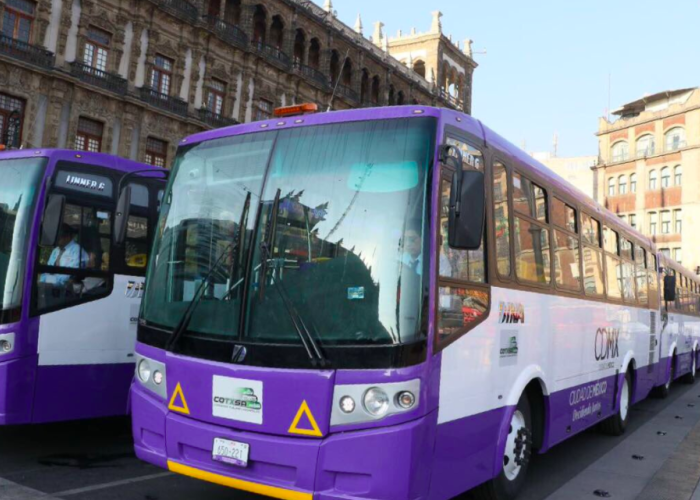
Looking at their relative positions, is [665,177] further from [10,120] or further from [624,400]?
[624,400]

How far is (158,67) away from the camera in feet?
87.2

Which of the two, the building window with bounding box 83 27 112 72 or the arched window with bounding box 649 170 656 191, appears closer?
the building window with bounding box 83 27 112 72

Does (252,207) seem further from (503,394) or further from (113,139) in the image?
(113,139)

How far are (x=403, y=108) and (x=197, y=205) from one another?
1.69 metres

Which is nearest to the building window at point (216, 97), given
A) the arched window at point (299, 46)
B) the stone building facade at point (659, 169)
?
the arched window at point (299, 46)

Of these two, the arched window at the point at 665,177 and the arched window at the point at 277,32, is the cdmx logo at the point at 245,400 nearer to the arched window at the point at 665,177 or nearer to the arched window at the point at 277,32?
the arched window at the point at 277,32

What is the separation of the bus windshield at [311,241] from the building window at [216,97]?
24977mm

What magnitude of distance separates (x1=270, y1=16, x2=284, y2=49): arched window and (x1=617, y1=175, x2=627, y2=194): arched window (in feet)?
126

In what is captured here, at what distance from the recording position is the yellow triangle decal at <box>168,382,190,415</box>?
4.46 m

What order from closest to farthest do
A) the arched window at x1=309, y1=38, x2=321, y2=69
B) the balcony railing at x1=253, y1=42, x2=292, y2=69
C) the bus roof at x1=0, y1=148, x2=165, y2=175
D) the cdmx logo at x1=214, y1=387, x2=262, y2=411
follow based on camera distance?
the cdmx logo at x1=214, y1=387, x2=262, y2=411
the bus roof at x1=0, y1=148, x2=165, y2=175
the balcony railing at x1=253, y1=42, x2=292, y2=69
the arched window at x1=309, y1=38, x2=321, y2=69

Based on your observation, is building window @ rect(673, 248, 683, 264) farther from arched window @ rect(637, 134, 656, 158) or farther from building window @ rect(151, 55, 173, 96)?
building window @ rect(151, 55, 173, 96)

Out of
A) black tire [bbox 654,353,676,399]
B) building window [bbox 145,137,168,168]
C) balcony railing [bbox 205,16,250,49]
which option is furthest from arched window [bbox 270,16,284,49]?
black tire [bbox 654,353,676,399]

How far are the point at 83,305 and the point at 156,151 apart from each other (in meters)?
21.2

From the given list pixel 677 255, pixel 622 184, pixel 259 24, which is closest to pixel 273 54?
pixel 259 24
